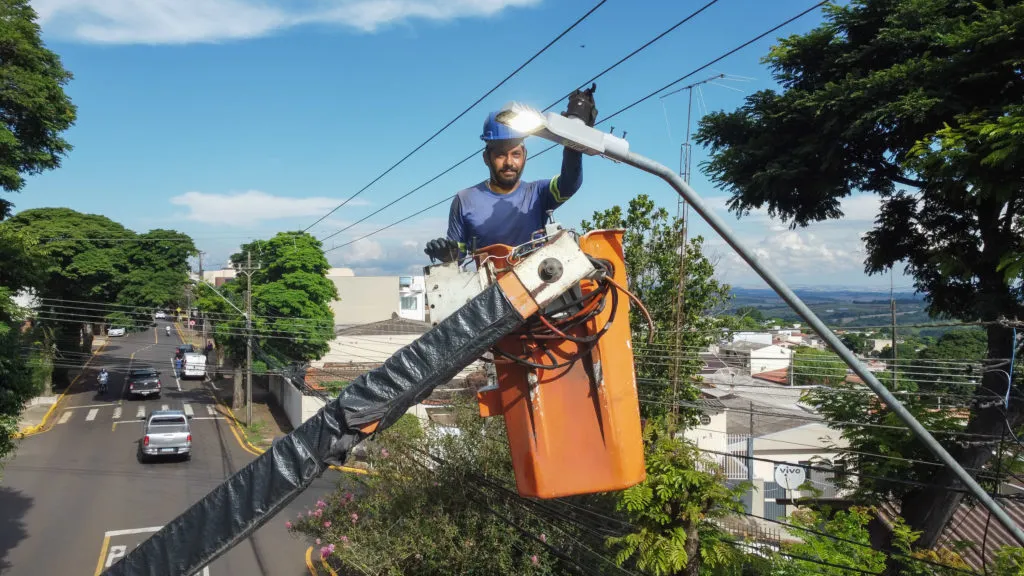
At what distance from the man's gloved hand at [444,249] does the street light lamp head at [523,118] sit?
4.11 feet

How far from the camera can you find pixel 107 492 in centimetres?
2152

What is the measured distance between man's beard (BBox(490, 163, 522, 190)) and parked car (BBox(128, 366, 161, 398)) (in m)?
36.6

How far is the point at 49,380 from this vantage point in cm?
3431

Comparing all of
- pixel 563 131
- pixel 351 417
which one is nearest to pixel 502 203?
pixel 563 131

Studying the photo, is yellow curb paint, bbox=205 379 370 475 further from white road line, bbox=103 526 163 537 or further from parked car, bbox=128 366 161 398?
white road line, bbox=103 526 163 537

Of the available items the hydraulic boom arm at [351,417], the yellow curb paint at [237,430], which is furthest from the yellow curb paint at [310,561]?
the hydraulic boom arm at [351,417]

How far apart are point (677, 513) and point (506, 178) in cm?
561

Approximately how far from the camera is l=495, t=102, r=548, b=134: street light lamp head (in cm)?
320

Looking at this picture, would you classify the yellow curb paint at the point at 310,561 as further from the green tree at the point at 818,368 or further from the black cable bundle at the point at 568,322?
the black cable bundle at the point at 568,322

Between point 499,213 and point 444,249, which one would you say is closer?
point 444,249

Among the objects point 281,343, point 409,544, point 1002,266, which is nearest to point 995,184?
point 1002,266

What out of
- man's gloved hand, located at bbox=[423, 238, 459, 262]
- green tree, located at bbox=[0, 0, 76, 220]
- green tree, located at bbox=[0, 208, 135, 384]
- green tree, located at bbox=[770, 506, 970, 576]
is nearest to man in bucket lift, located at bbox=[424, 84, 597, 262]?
man's gloved hand, located at bbox=[423, 238, 459, 262]

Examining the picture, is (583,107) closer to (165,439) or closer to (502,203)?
(502,203)

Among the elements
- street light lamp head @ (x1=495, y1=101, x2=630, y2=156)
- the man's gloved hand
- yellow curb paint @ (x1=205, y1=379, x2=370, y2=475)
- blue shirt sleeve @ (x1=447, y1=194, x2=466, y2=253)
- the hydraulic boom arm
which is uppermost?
street light lamp head @ (x1=495, y1=101, x2=630, y2=156)
